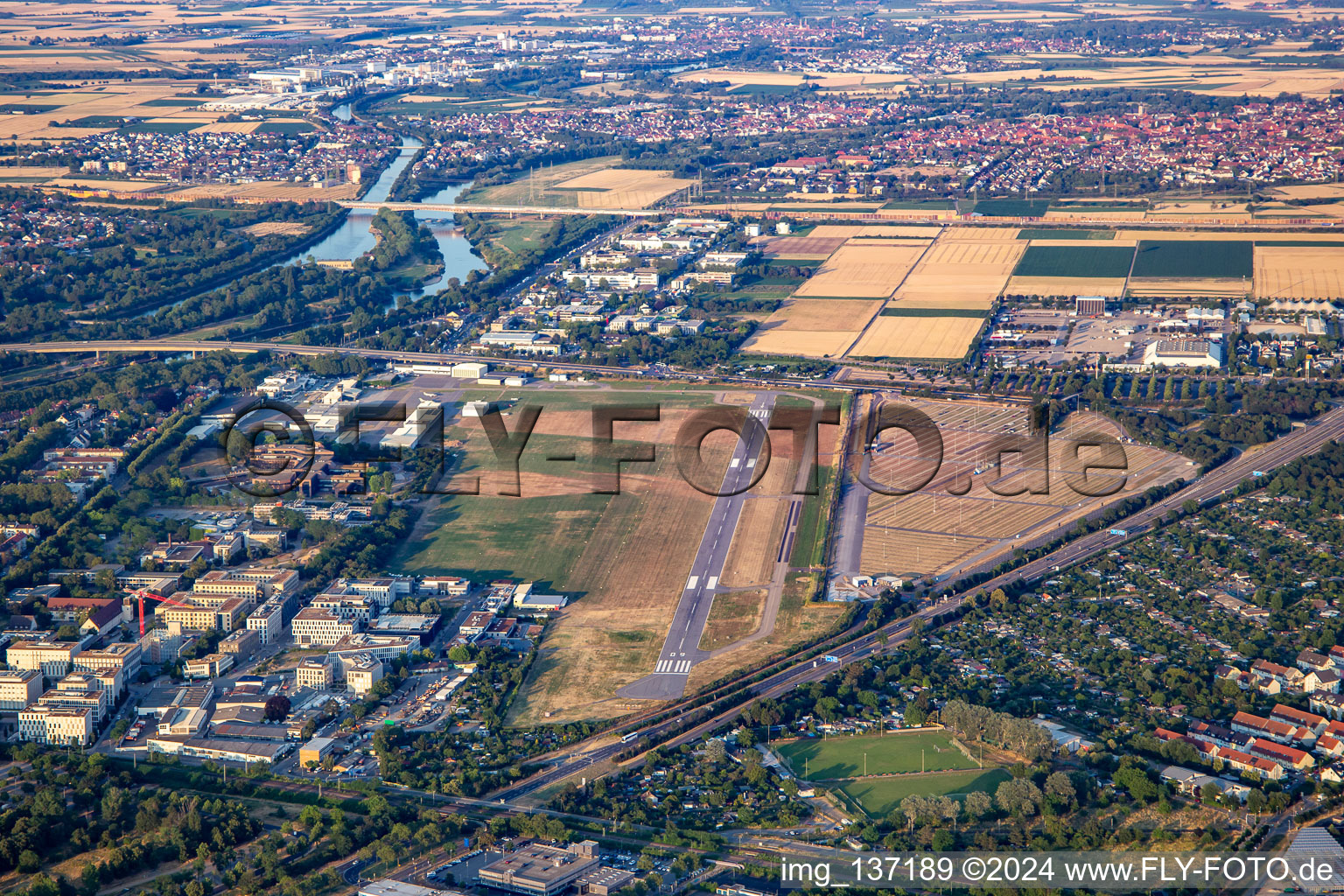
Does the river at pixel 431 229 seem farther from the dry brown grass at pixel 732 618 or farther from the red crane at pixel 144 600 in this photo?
the dry brown grass at pixel 732 618

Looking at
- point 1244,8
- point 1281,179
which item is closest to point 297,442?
point 1281,179

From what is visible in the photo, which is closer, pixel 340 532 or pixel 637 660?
pixel 637 660

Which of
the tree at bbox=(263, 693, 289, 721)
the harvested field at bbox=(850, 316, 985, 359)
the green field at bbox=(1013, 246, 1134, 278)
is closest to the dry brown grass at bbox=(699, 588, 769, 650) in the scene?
the tree at bbox=(263, 693, 289, 721)

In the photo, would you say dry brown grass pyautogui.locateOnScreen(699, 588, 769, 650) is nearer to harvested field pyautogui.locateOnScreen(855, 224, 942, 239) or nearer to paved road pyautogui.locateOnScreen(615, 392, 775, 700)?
paved road pyautogui.locateOnScreen(615, 392, 775, 700)

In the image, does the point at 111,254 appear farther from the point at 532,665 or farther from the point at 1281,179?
the point at 1281,179

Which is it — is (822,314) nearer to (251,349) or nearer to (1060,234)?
(1060,234)

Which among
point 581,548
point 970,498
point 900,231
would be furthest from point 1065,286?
point 581,548
